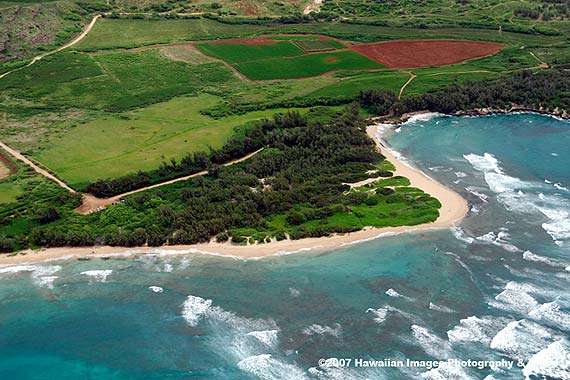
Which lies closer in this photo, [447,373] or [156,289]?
[447,373]

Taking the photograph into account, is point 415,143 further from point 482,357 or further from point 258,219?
point 482,357

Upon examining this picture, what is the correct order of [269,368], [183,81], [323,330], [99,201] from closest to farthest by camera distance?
[269,368] → [323,330] → [99,201] → [183,81]

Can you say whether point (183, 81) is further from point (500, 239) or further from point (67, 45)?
point (500, 239)

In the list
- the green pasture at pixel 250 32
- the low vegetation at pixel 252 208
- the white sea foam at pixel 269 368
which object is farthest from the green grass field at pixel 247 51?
the white sea foam at pixel 269 368

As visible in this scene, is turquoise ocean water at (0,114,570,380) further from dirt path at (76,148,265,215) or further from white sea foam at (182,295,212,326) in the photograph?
dirt path at (76,148,265,215)

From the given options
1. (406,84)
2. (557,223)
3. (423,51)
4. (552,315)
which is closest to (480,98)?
(406,84)

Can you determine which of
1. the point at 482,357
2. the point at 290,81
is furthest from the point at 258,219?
the point at 290,81

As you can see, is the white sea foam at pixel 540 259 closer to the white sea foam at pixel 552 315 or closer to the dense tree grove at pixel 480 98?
the white sea foam at pixel 552 315
